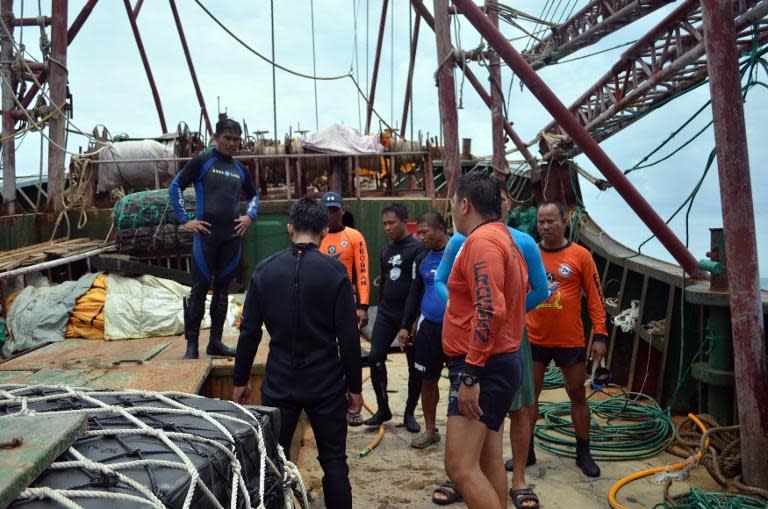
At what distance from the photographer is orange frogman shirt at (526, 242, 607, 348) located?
168 inches

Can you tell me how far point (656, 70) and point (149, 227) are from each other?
10.00 meters

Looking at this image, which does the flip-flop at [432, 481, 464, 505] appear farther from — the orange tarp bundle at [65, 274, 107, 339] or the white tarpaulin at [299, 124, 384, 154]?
the white tarpaulin at [299, 124, 384, 154]

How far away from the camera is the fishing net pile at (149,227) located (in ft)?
26.8

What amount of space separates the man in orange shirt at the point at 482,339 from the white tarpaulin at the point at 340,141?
807 cm

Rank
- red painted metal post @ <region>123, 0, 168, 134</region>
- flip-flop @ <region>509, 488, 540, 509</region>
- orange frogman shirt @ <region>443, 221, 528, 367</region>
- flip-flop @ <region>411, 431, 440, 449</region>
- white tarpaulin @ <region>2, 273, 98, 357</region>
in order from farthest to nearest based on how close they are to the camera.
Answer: red painted metal post @ <region>123, 0, 168, 134</region> → white tarpaulin @ <region>2, 273, 98, 357</region> → flip-flop @ <region>411, 431, 440, 449</region> → flip-flop @ <region>509, 488, 540, 509</region> → orange frogman shirt @ <region>443, 221, 528, 367</region>

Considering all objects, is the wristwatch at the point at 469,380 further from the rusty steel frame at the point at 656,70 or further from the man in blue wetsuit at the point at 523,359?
the rusty steel frame at the point at 656,70

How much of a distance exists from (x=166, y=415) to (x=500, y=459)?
5.74 ft

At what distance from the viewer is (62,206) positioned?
9812mm

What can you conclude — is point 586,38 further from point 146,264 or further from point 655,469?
point 655,469

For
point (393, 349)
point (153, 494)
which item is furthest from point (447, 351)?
point (393, 349)

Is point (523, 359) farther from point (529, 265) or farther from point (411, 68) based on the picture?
point (411, 68)

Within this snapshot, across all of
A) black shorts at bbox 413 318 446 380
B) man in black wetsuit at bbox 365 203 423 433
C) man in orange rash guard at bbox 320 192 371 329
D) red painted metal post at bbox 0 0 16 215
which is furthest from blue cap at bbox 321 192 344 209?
red painted metal post at bbox 0 0 16 215

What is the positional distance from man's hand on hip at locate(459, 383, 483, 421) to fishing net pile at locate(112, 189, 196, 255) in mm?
6151

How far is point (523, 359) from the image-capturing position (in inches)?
141
